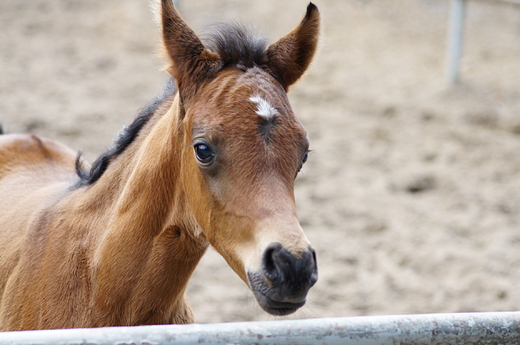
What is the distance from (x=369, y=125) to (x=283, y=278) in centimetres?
586

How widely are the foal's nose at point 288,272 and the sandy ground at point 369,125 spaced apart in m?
1.48

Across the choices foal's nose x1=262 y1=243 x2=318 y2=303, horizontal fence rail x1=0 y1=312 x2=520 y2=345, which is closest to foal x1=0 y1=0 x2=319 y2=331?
foal's nose x1=262 y1=243 x2=318 y2=303

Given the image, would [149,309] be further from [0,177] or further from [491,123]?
[491,123]

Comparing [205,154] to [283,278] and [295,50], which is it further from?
[295,50]

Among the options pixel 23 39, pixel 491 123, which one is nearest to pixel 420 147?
pixel 491 123

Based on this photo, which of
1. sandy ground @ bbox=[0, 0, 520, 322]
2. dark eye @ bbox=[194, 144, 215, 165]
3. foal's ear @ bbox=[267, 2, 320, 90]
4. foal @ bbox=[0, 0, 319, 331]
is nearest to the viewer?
foal @ bbox=[0, 0, 319, 331]

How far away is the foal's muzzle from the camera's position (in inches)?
69.8

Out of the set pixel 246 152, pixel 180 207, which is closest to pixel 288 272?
pixel 246 152

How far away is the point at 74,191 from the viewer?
2760 mm

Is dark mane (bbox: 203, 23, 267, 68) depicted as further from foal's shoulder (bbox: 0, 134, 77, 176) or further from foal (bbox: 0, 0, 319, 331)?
foal's shoulder (bbox: 0, 134, 77, 176)

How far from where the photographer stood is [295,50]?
2.39 m

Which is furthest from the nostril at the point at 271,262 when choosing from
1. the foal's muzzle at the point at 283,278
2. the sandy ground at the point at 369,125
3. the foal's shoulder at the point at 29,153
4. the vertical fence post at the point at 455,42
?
the vertical fence post at the point at 455,42

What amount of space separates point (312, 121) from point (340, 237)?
7.60ft

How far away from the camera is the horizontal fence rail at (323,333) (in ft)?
4.74
